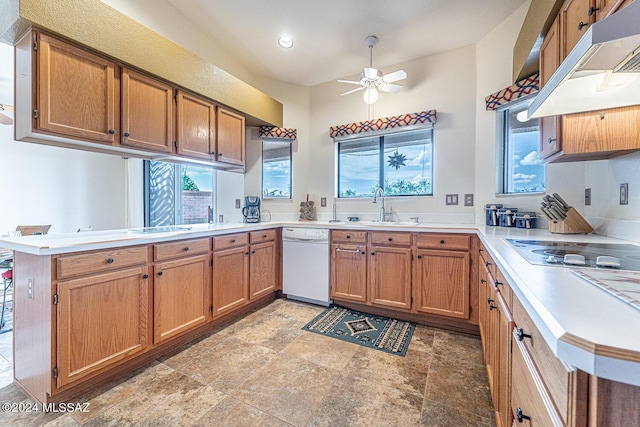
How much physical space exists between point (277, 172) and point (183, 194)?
128 centimetres

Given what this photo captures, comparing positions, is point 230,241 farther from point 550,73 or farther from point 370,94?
point 550,73

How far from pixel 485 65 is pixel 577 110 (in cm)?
160

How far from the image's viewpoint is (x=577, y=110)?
1.45 meters

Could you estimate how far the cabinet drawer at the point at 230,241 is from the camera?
94.3 inches

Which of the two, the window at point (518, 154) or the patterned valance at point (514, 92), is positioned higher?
the patterned valance at point (514, 92)

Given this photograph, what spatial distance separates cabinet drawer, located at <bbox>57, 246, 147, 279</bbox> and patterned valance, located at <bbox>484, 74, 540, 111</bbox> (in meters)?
3.20

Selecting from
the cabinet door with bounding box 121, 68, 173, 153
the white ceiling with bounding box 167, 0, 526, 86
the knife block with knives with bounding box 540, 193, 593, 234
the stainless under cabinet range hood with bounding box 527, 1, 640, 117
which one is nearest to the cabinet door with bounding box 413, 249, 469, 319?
the knife block with knives with bounding box 540, 193, 593, 234

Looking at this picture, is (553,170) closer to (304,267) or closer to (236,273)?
(304,267)

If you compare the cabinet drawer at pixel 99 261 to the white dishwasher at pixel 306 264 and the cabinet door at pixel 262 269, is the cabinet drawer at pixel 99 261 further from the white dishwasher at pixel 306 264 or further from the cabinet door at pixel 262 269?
the white dishwasher at pixel 306 264

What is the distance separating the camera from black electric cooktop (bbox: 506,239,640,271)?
2.94ft

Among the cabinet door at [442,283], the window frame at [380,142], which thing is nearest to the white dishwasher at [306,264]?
the window frame at [380,142]

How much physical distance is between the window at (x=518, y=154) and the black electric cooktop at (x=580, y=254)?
1.30 m

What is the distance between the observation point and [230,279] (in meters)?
2.53

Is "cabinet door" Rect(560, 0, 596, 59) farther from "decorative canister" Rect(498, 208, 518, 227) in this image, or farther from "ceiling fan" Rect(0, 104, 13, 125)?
"ceiling fan" Rect(0, 104, 13, 125)
